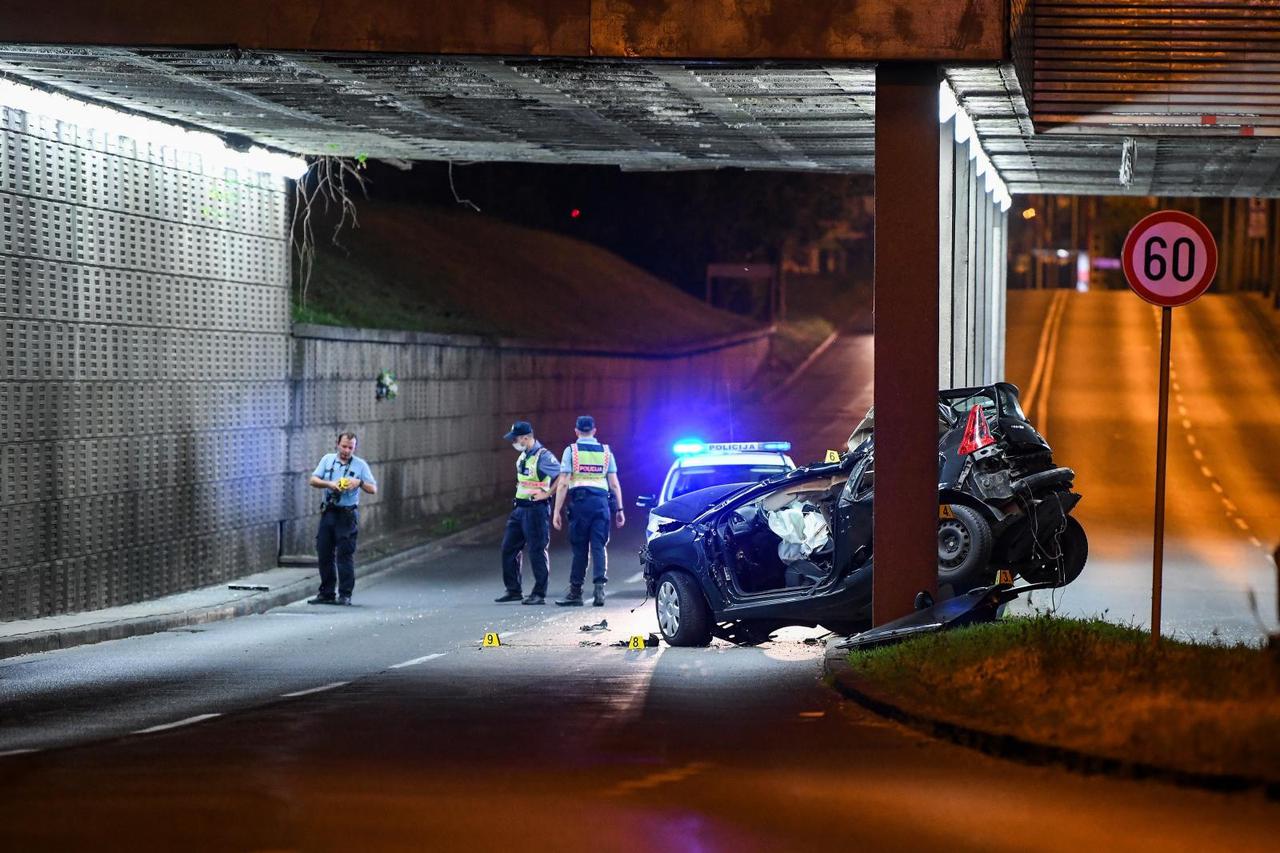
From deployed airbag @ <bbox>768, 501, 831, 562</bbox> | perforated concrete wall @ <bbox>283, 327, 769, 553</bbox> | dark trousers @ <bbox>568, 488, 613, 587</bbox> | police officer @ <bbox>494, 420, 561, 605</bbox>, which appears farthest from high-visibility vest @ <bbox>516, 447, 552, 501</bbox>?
deployed airbag @ <bbox>768, 501, 831, 562</bbox>

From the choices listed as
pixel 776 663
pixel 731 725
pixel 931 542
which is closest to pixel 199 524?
pixel 776 663

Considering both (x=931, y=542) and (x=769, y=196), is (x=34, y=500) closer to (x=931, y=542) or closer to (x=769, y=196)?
(x=931, y=542)

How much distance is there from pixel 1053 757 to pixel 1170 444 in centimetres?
→ 3182

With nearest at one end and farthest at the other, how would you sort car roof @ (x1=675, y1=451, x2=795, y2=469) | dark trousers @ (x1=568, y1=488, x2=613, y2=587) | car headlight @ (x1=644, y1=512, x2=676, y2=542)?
car headlight @ (x1=644, y1=512, x2=676, y2=542), dark trousers @ (x1=568, y1=488, x2=613, y2=587), car roof @ (x1=675, y1=451, x2=795, y2=469)

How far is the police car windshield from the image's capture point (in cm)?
2022

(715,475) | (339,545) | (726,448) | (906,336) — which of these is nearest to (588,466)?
(715,475)

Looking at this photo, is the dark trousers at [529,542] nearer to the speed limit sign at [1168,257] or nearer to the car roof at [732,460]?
the car roof at [732,460]

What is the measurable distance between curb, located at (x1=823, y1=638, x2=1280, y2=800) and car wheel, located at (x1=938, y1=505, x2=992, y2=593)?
136 inches

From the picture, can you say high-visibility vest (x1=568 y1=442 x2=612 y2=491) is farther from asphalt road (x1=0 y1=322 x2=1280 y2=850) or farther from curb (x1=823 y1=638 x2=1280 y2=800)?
curb (x1=823 y1=638 x2=1280 y2=800)

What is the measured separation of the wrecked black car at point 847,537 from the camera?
14.5 m

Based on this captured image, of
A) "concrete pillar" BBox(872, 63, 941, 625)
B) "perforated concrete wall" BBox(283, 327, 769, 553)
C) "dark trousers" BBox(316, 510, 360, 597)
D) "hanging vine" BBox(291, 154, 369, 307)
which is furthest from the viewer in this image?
"perforated concrete wall" BBox(283, 327, 769, 553)

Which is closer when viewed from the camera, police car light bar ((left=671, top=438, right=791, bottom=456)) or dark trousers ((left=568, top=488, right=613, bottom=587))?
dark trousers ((left=568, top=488, right=613, bottom=587))

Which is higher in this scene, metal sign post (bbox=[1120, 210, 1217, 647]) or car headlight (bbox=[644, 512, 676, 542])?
metal sign post (bbox=[1120, 210, 1217, 647])

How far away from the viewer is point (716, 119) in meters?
17.0
